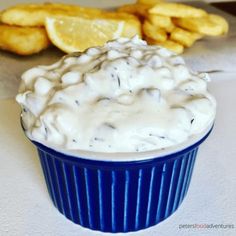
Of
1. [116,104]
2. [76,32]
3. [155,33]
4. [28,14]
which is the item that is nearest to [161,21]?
[155,33]

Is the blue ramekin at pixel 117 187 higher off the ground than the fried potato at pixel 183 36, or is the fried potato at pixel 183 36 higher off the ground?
the blue ramekin at pixel 117 187

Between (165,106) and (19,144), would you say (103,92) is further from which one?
(19,144)

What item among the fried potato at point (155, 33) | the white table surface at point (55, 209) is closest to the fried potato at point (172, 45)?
the fried potato at point (155, 33)

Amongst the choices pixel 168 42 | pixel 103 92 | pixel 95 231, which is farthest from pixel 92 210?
pixel 168 42

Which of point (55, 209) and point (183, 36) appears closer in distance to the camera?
point (55, 209)

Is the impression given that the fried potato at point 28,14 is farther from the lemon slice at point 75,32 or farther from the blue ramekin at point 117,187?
the blue ramekin at point 117,187

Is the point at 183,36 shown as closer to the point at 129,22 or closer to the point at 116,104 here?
the point at 129,22
